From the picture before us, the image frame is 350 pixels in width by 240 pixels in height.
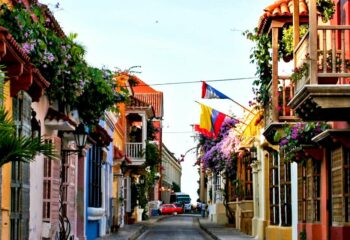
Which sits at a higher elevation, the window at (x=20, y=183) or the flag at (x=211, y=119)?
the flag at (x=211, y=119)

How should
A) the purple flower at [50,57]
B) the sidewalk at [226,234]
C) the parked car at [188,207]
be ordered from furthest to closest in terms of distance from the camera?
1. the parked car at [188,207]
2. the sidewalk at [226,234]
3. the purple flower at [50,57]

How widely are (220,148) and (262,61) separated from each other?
19.5m

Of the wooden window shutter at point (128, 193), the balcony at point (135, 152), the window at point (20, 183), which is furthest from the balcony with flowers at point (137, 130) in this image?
the window at point (20, 183)

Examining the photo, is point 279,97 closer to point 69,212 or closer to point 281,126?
point 281,126

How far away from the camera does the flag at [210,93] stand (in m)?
32.0

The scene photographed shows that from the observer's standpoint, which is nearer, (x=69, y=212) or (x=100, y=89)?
(x=100, y=89)

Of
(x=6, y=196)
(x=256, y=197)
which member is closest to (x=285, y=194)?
(x=256, y=197)

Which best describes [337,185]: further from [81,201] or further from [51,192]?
[81,201]

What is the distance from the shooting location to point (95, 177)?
30.1 meters

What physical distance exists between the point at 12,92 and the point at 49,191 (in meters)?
6.45

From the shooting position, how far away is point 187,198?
105438 millimetres

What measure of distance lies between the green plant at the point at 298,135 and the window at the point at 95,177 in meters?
10.1

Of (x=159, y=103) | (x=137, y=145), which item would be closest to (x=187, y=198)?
(x=159, y=103)

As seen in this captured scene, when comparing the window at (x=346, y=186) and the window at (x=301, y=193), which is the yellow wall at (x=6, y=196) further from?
the window at (x=301, y=193)
